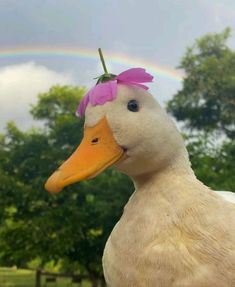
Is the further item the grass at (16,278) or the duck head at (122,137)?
the grass at (16,278)

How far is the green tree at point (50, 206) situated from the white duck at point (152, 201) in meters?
8.56

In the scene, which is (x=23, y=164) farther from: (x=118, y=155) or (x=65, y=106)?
(x=118, y=155)

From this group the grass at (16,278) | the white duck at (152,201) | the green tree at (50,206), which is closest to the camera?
the white duck at (152,201)

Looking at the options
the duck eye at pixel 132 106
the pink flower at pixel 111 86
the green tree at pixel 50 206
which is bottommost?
the green tree at pixel 50 206

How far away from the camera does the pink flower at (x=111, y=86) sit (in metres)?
1.51

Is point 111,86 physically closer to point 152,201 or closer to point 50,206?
point 152,201

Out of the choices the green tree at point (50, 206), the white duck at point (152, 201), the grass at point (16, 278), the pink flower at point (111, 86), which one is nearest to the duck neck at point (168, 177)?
the white duck at point (152, 201)

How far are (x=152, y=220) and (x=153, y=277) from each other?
0.15m

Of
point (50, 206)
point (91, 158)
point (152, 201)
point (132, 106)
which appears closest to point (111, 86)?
point (132, 106)

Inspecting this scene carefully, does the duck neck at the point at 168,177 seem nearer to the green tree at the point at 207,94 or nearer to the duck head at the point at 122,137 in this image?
the duck head at the point at 122,137

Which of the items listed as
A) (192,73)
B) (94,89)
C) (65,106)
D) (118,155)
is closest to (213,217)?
(118,155)

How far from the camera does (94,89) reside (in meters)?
1.55

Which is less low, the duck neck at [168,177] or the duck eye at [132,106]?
the duck eye at [132,106]

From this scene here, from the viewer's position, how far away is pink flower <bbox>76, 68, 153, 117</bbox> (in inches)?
59.6
